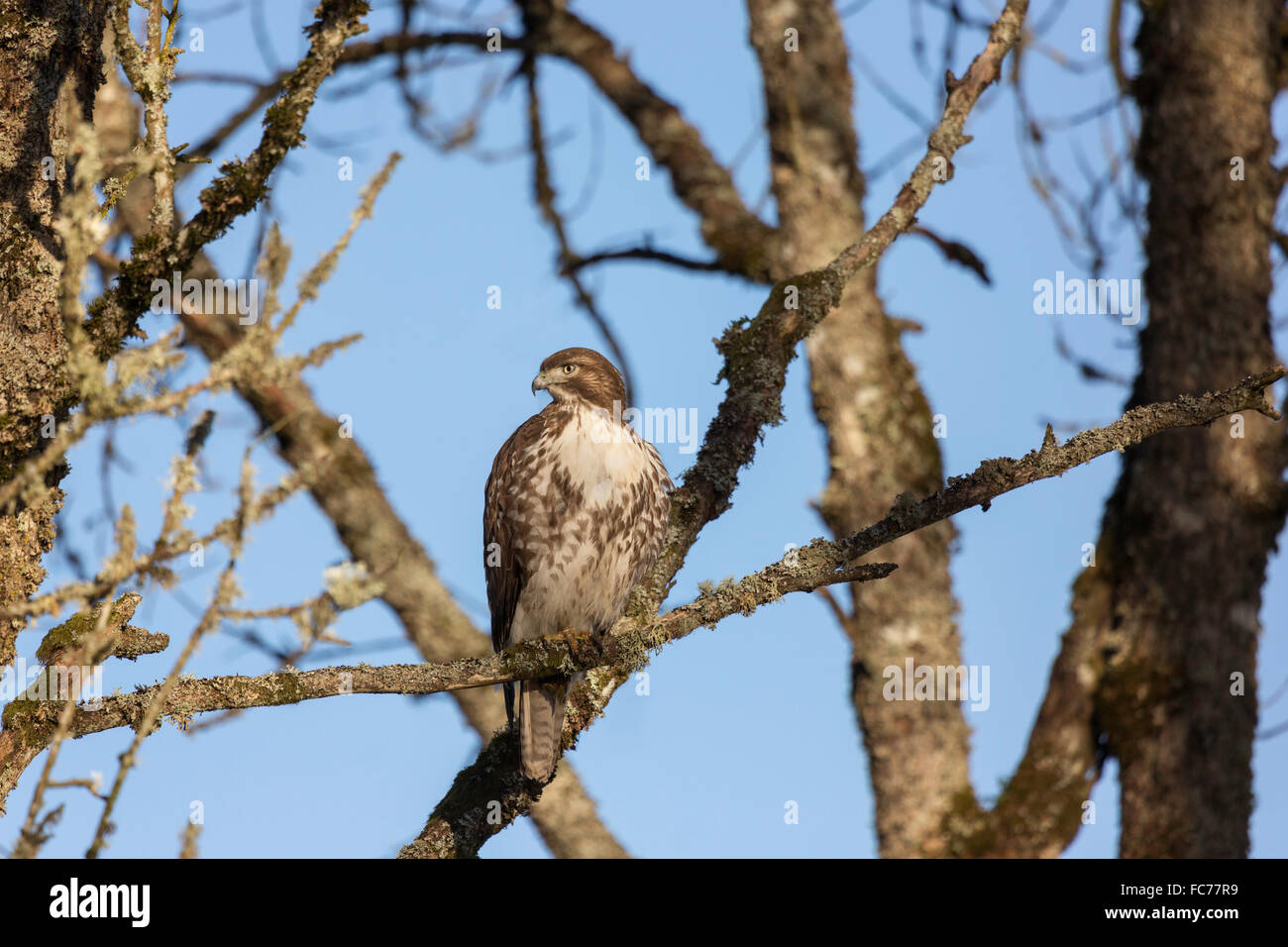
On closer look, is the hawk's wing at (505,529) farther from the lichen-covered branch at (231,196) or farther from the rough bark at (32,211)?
the lichen-covered branch at (231,196)

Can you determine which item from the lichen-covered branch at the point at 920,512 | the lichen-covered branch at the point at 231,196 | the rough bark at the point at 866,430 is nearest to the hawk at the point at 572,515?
the lichen-covered branch at the point at 920,512

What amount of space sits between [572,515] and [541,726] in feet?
4.25

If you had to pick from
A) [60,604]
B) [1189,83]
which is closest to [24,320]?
[60,604]

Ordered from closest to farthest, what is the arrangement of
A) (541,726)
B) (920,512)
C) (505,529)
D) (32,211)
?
(32,211), (920,512), (541,726), (505,529)

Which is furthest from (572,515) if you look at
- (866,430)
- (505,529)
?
(866,430)

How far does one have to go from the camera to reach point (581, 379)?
617 cm

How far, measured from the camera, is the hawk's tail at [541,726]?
448 centimetres

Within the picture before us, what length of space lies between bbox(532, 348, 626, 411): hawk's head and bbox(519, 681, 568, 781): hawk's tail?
1.74 metres

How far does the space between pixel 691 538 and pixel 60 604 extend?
116 inches

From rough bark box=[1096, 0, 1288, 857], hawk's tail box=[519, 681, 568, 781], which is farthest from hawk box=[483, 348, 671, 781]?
rough bark box=[1096, 0, 1288, 857]

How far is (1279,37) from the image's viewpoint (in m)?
7.94

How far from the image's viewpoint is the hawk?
18.5 ft

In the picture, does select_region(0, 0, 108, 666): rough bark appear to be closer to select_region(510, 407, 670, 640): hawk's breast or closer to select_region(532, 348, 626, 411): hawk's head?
select_region(510, 407, 670, 640): hawk's breast

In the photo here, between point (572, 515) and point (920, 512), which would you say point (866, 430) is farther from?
point (920, 512)
